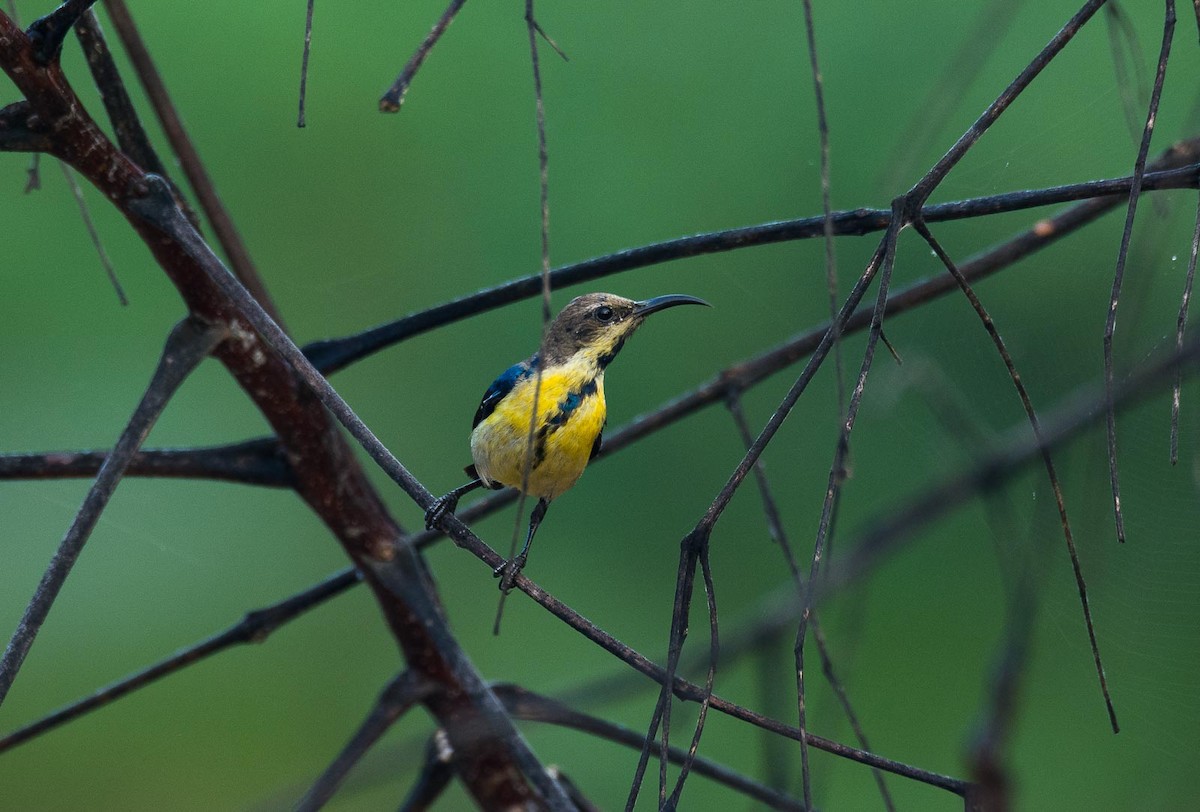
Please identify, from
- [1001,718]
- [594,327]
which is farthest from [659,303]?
[1001,718]

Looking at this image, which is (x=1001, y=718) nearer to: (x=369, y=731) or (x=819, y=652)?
(x=819, y=652)

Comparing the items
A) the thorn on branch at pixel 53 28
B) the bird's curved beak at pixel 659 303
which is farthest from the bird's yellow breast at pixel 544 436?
the thorn on branch at pixel 53 28

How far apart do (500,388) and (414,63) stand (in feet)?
2.21

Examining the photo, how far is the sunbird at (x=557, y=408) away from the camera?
1.00 metres

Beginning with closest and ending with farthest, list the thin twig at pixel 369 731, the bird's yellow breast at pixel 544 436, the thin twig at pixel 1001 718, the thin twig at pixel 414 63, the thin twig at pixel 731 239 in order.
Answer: the thin twig at pixel 1001 718
the thin twig at pixel 414 63
the thin twig at pixel 731 239
the thin twig at pixel 369 731
the bird's yellow breast at pixel 544 436

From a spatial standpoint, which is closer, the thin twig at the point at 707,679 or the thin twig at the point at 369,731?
the thin twig at the point at 707,679

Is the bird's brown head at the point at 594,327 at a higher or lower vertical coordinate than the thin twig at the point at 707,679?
higher

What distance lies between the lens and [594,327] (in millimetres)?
1145

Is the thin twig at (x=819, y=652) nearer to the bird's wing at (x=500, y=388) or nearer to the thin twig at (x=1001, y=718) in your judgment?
the thin twig at (x=1001, y=718)

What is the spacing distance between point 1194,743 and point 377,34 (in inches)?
75.2

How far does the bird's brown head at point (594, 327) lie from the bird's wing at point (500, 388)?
3 cm

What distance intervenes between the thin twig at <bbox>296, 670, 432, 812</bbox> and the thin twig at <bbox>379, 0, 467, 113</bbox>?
476 millimetres

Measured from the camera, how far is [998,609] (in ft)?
7.45

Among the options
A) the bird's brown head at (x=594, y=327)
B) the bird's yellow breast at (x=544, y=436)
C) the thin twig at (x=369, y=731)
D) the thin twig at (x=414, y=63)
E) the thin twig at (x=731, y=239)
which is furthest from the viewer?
the bird's brown head at (x=594, y=327)
